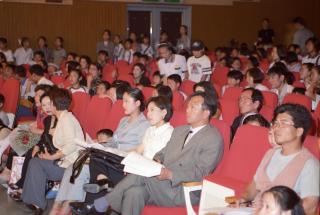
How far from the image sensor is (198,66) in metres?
7.76

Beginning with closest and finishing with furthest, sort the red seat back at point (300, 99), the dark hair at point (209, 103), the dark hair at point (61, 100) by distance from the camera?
the dark hair at point (209, 103)
the dark hair at point (61, 100)
the red seat back at point (300, 99)

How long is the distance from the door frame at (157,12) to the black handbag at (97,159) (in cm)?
977

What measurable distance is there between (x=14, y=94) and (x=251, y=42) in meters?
9.62

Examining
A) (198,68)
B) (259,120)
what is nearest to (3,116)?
(198,68)

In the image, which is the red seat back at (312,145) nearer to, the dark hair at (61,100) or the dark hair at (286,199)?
the dark hair at (286,199)

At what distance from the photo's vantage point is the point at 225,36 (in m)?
14.7

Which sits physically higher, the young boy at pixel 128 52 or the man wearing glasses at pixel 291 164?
the young boy at pixel 128 52

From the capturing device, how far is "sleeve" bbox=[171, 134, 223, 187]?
11.6ft

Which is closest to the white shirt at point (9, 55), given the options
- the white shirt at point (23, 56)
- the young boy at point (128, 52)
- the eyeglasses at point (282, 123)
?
the white shirt at point (23, 56)

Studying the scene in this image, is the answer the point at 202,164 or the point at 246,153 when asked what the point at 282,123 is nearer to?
the point at 246,153

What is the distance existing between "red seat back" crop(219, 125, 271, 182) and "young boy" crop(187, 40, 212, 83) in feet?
13.4

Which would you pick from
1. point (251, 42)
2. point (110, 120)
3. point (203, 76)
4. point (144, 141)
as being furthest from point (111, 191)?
point (251, 42)

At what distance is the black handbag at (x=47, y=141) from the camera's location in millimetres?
4625

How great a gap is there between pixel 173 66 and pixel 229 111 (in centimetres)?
292
